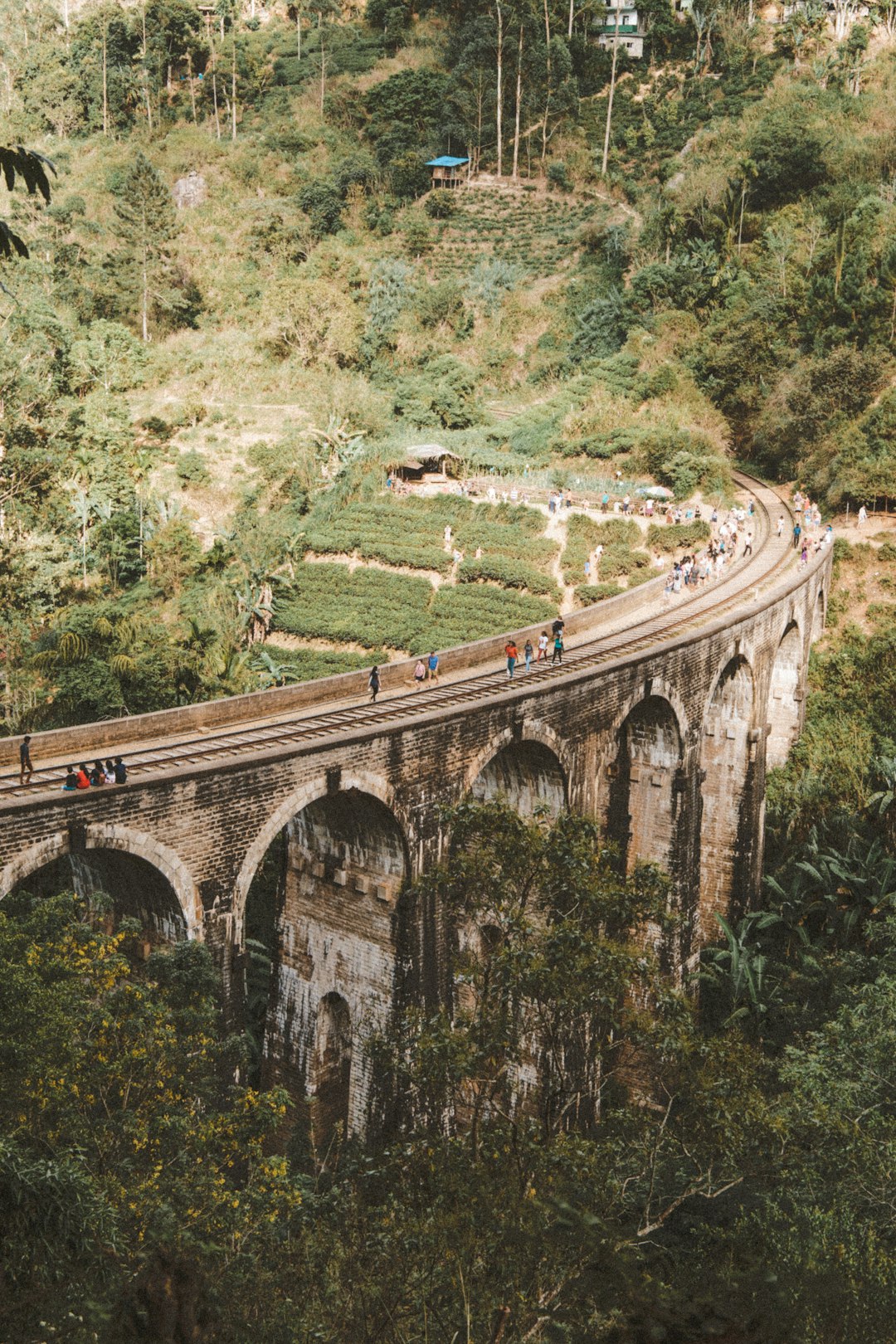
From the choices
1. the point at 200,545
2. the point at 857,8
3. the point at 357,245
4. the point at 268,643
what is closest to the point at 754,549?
the point at 268,643

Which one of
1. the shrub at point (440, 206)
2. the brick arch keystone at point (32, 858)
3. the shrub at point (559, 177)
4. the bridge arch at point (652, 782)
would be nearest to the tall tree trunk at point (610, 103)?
the shrub at point (559, 177)

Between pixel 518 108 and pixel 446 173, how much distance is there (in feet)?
22.2

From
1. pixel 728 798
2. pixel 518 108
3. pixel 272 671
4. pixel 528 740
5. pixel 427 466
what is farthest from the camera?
pixel 518 108

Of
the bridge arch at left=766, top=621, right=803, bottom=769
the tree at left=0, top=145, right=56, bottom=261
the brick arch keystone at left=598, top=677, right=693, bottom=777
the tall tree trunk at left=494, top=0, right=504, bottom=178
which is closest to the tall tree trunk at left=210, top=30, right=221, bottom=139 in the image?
the tall tree trunk at left=494, top=0, right=504, bottom=178

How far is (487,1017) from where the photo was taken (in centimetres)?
1293

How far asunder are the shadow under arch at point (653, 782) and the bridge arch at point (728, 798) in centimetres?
336

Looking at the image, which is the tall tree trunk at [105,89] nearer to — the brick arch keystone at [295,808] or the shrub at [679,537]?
the shrub at [679,537]

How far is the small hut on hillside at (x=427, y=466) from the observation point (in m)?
52.8

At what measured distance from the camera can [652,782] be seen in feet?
91.9

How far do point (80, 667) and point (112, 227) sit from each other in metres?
42.1

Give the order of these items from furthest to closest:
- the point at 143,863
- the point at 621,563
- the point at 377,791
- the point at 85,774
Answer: the point at 621,563 → the point at 377,791 → the point at 85,774 → the point at 143,863

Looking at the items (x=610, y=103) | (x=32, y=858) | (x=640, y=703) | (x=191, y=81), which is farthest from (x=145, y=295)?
(x=32, y=858)

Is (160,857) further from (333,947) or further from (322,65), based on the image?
(322,65)

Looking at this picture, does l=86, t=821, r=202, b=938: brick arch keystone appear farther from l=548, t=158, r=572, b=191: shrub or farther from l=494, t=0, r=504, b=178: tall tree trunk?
l=494, t=0, r=504, b=178: tall tree trunk
